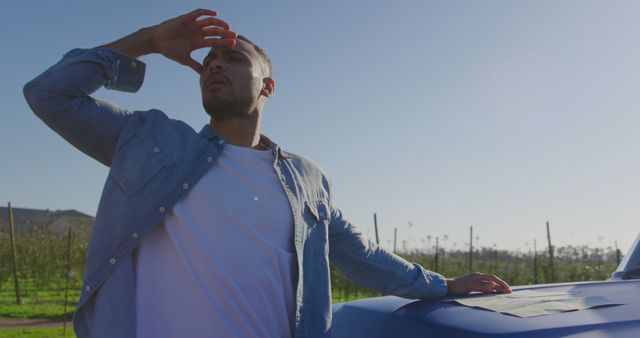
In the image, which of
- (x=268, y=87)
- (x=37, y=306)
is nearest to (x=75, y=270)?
(x=37, y=306)

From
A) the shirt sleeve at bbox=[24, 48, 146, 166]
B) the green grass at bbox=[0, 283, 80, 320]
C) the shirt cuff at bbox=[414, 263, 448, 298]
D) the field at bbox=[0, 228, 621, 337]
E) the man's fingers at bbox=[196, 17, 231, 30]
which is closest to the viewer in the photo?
the shirt sleeve at bbox=[24, 48, 146, 166]

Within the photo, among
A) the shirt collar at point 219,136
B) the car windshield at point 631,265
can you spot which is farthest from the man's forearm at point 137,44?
the car windshield at point 631,265

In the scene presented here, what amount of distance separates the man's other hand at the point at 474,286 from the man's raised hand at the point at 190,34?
4.20 feet

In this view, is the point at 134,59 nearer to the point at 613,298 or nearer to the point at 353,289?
the point at 613,298

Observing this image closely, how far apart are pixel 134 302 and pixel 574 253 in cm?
1800

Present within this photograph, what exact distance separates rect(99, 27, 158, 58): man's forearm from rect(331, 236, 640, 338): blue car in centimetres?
125

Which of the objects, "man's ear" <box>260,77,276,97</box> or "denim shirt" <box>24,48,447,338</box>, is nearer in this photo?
"denim shirt" <box>24,48,447,338</box>

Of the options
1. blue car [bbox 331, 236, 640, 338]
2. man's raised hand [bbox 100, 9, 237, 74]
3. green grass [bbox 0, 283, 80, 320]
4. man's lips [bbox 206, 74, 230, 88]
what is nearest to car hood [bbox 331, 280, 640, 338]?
blue car [bbox 331, 236, 640, 338]

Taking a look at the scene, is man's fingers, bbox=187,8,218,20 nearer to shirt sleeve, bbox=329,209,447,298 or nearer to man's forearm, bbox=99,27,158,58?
man's forearm, bbox=99,27,158,58

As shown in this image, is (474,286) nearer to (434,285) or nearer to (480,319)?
(434,285)

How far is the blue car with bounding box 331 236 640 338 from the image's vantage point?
153 cm

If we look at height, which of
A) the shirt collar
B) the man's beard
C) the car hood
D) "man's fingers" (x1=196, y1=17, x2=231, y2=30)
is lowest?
the car hood

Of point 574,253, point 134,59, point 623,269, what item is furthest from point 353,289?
point 134,59

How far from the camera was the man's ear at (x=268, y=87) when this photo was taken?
2.45m
